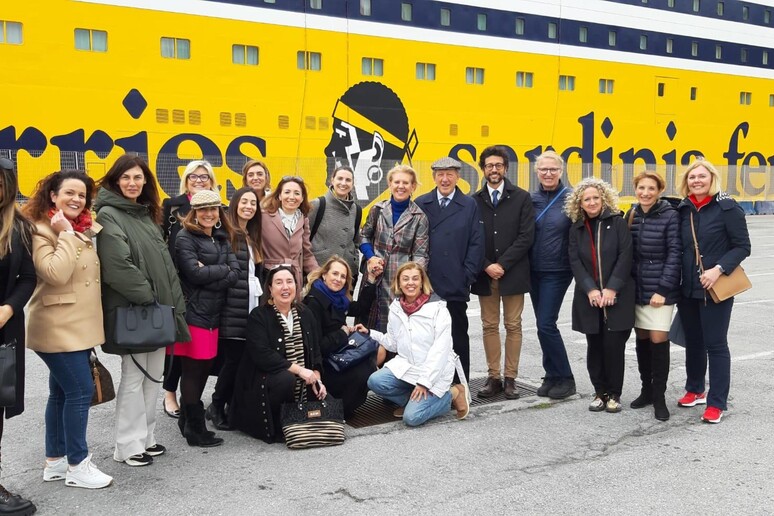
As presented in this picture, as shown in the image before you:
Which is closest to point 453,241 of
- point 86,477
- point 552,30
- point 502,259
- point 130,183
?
point 502,259

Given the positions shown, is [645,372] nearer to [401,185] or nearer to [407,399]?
[407,399]

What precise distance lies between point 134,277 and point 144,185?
58cm

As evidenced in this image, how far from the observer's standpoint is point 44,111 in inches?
610

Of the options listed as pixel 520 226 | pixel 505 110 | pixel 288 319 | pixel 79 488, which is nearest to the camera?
pixel 79 488

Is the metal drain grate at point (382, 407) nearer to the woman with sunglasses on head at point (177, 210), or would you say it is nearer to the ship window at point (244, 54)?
the woman with sunglasses on head at point (177, 210)

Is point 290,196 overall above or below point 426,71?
below

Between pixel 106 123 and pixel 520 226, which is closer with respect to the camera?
pixel 520 226

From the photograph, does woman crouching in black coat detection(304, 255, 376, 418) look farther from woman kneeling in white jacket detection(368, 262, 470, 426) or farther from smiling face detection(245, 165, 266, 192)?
smiling face detection(245, 165, 266, 192)

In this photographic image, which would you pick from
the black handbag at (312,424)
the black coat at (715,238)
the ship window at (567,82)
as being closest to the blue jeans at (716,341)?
the black coat at (715,238)

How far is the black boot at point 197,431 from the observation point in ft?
14.7

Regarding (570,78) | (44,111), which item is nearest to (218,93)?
(44,111)

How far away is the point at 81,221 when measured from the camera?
12.4 ft

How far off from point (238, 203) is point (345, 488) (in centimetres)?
211

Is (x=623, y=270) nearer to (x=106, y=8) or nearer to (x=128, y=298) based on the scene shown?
(x=128, y=298)
